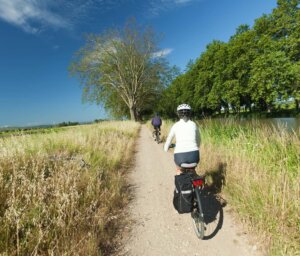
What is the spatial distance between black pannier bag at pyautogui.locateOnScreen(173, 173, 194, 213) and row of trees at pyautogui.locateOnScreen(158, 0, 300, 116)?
21792mm

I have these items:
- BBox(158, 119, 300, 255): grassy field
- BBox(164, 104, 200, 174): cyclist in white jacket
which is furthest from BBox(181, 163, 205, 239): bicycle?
BBox(158, 119, 300, 255): grassy field

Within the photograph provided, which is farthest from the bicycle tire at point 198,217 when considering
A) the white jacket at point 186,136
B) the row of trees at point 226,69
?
the row of trees at point 226,69

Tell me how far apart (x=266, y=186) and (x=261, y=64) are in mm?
22723

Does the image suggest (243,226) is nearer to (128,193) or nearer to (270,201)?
(270,201)

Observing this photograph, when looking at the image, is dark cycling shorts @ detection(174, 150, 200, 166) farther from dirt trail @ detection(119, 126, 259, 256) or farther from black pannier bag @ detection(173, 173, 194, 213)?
dirt trail @ detection(119, 126, 259, 256)

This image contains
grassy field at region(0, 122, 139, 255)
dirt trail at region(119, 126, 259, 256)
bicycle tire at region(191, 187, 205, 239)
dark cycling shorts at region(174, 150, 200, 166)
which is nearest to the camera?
grassy field at region(0, 122, 139, 255)

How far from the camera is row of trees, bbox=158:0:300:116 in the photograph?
2089 cm

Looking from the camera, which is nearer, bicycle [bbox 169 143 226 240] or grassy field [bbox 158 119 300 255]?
grassy field [bbox 158 119 300 255]

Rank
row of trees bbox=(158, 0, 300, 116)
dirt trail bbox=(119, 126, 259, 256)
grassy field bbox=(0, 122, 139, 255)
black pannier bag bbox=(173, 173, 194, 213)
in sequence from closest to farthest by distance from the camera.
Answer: grassy field bbox=(0, 122, 139, 255), dirt trail bbox=(119, 126, 259, 256), black pannier bag bbox=(173, 173, 194, 213), row of trees bbox=(158, 0, 300, 116)

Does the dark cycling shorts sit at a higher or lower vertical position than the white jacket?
lower

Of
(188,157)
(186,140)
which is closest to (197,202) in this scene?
(188,157)

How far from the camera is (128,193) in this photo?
5645mm

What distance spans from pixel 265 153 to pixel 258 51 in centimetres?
2516

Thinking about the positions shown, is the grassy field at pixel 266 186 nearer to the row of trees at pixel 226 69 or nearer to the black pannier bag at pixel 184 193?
the black pannier bag at pixel 184 193
